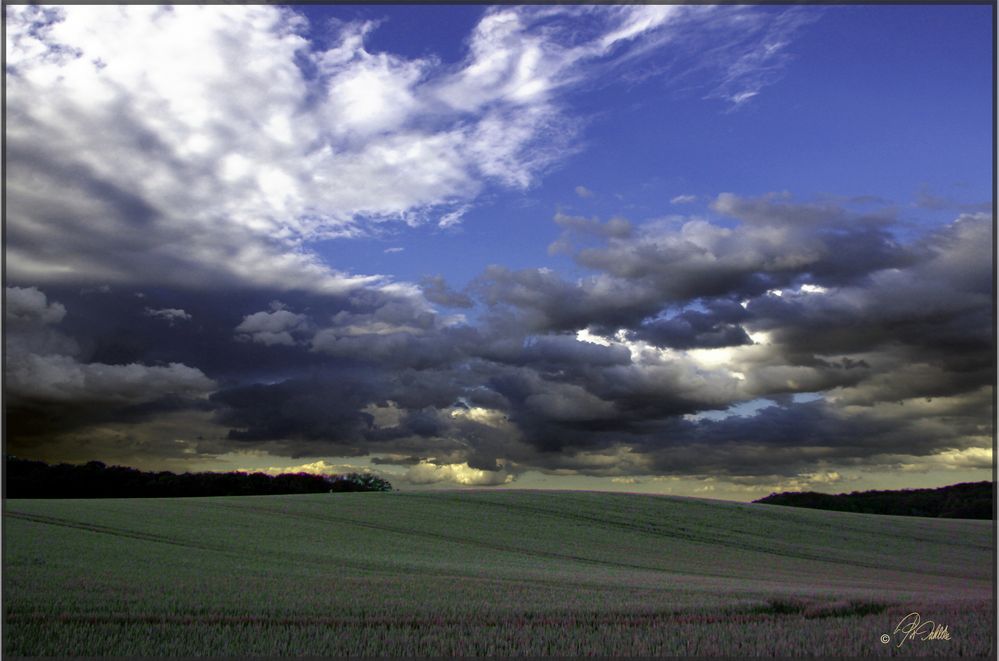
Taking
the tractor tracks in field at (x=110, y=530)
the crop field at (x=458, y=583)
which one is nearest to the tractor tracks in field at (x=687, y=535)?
the crop field at (x=458, y=583)

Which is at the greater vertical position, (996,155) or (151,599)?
(996,155)

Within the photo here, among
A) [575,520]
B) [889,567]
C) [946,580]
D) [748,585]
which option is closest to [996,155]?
[748,585]

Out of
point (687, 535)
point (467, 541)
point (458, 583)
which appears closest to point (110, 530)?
point (467, 541)

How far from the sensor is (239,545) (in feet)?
92.3

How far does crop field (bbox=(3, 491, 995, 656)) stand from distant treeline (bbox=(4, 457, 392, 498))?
20.8 metres

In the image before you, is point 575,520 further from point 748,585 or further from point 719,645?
point 719,645

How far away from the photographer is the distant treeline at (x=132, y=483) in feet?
195

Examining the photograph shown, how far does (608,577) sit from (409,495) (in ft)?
98.6
